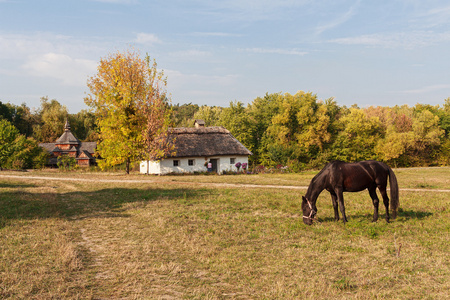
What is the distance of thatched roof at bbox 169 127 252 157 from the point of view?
147 feet

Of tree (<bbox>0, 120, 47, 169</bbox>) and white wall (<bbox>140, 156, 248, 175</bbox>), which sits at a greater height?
tree (<bbox>0, 120, 47, 169</bbox>)

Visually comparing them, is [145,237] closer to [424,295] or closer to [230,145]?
[424,295]

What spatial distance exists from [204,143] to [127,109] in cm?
1475

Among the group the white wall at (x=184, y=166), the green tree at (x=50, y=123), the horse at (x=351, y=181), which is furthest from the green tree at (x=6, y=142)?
the horse at (x=351, y=181)

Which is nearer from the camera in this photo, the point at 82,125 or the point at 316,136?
the point at 316,136

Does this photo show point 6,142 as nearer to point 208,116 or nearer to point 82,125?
point 82,125

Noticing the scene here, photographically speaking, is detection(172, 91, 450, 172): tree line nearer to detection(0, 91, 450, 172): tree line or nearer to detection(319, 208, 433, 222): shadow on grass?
detection(0, 91, 450, 172): tree line

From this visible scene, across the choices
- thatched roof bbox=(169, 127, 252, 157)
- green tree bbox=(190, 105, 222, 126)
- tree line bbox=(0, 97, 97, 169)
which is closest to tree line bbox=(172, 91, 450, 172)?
thatched roof bbox=(169, 127, 252, 157)

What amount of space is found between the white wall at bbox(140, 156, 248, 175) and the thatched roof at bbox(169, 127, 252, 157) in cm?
89

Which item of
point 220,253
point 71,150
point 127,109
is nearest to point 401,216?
point 220,253

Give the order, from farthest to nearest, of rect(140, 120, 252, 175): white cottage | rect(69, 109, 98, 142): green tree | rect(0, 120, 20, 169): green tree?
rect(69, 109, 98, 142): green tree → rect(0, 120, 20, 169): green tree → rect(140, 120, 252, 175): white cottage

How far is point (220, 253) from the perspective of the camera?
8.77 metres

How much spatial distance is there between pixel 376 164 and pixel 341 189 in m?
1.74

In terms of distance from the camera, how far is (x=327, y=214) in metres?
13.8
